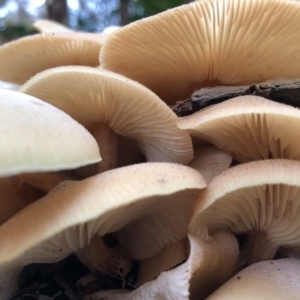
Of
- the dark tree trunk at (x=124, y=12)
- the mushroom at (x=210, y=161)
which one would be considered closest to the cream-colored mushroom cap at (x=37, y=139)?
the mushroom at (x=210, y=161)

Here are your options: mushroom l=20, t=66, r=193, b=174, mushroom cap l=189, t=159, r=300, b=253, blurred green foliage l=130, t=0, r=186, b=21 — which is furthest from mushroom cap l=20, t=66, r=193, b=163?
blurred green foliage l=130, t=0, r=186, b=21

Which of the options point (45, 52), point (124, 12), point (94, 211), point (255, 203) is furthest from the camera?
point (124, 12)

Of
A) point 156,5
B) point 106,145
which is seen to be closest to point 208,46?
point 106,145

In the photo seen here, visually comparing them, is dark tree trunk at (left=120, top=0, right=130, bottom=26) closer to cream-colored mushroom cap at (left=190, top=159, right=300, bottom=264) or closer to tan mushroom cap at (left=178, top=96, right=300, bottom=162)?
tan mushroom cap at (left=178, top=96, right=300, bottom=162)

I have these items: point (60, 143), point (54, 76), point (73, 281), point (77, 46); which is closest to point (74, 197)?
point (60, 143)

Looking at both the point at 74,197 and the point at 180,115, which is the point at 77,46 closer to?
the point at 180,115

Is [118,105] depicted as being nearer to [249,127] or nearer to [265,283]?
[249,127]

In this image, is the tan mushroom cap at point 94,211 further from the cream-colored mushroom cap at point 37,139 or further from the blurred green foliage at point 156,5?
the blurred green foliage at point 156,5
